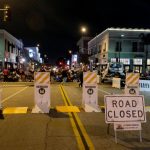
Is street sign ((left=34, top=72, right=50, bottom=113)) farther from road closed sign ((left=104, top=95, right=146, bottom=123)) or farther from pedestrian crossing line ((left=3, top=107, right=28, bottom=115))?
road closed sign ((left=104, top=95, right=146, bottom=123))

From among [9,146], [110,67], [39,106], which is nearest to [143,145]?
[9,146]

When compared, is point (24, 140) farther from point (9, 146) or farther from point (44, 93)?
point (44, 93)

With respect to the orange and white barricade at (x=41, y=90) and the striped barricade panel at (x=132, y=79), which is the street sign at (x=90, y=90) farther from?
the striped barricade panel at (x=132, y=79)

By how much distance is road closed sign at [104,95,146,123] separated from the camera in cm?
1030

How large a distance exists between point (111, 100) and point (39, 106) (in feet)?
21.2

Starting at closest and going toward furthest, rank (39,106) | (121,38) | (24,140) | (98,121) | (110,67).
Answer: (24,140) → (98,121) → (39,106) → (110,67) → (121,38)

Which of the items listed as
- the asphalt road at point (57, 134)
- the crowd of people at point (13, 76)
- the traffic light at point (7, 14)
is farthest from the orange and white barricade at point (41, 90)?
the crowd of people at point (13, 76)

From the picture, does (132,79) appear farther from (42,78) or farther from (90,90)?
(42,78)

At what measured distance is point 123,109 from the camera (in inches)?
407

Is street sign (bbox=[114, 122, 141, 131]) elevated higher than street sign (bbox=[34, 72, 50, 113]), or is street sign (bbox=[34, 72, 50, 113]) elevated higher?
street sign (bbox=[34, 72, 50, 113])

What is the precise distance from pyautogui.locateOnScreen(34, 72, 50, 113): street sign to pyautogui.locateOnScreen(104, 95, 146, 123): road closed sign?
6.35 meters

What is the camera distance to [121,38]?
7550 cm

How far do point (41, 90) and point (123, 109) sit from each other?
6774 millimetres

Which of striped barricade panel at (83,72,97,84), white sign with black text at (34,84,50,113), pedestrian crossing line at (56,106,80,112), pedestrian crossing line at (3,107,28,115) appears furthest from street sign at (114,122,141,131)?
striped barricade panel at (83,72,97,84)
